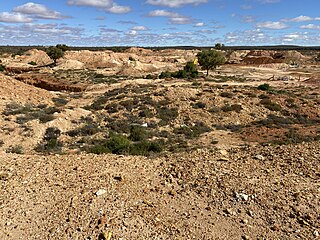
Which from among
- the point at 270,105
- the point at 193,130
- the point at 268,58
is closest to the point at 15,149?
the point at 193,130

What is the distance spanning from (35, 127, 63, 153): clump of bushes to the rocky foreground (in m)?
6.10

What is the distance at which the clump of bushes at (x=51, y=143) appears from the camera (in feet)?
53.0

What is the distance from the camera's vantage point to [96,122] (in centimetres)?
2167

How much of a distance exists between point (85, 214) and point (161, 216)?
1.64 metres

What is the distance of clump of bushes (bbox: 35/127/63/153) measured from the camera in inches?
636

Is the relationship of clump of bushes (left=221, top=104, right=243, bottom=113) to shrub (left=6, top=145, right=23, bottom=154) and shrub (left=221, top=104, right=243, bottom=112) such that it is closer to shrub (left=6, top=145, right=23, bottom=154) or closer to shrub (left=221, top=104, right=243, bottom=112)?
shrub (left=221, top=104, right=243, bottom=112)

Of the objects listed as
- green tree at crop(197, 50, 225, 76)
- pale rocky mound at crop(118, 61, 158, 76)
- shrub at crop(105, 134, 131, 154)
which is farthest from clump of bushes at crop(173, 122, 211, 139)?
pale rocky mound at crop(118, 61, 158, 76)

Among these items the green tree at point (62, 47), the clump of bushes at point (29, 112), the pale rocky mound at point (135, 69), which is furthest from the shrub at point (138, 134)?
the green tree at point (62, 47)

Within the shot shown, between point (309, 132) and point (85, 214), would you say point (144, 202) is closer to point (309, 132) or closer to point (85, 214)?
point (85, 214)

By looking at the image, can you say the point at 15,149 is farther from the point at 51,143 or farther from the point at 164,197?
the point at 164,197

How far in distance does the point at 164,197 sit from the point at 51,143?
34.1ft

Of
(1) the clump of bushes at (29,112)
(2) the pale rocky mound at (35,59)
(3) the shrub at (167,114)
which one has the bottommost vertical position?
(2) the pale rocky mound at (35,59)

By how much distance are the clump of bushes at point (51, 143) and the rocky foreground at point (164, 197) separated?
6100mm

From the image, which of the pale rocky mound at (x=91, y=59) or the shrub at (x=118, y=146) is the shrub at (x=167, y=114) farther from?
the pale rocky mound at (x=91, y=59)
